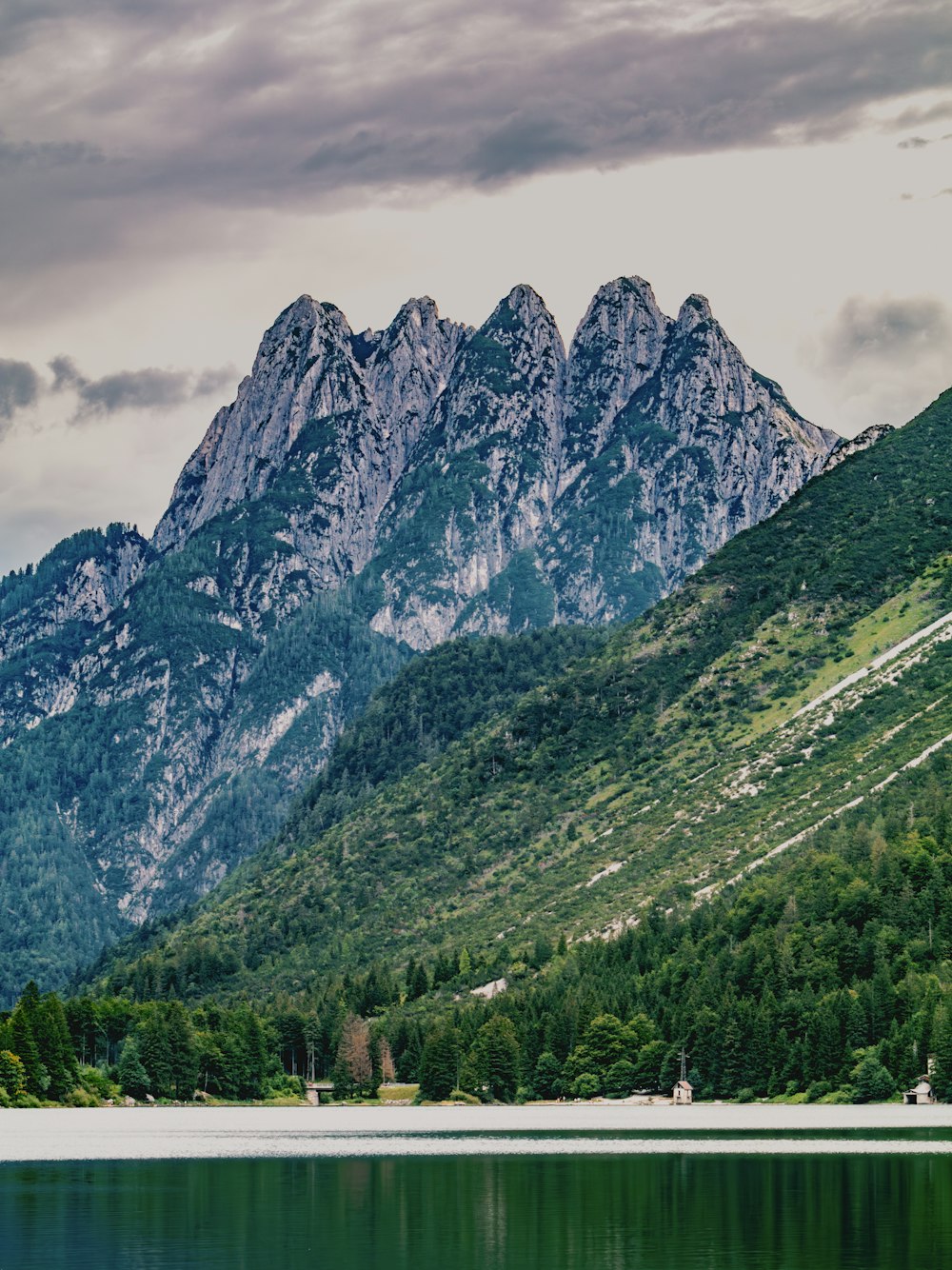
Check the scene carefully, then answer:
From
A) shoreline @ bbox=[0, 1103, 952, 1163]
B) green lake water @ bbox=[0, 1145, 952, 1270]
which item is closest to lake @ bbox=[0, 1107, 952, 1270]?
green lake water @ bbox=[0, 1145, 952, 1270]

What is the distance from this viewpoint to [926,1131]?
174 m

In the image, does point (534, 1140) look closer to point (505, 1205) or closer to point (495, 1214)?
point (505, 1205)

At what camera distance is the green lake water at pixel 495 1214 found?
9156 cm

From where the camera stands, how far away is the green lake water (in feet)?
300

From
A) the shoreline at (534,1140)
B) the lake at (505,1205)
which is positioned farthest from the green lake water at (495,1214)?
the shoreline at (534,1140)

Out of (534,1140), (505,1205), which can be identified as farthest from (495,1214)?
(534,1140)

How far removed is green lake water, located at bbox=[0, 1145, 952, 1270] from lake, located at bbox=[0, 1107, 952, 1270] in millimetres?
188

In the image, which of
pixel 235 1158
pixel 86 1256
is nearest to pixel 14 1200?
pixel 86 1256

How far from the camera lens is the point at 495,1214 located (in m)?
110

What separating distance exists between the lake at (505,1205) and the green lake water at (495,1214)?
188mm

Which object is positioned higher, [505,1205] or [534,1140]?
[505,1205]

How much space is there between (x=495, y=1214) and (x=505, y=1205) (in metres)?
4.48

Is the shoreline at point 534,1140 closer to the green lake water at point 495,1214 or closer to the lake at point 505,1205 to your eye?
the lake at point 505,1205

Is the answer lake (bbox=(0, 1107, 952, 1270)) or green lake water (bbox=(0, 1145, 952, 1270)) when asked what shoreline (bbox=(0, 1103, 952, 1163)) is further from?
green lake water (bbox=(0, 1145, 952, 1270))
